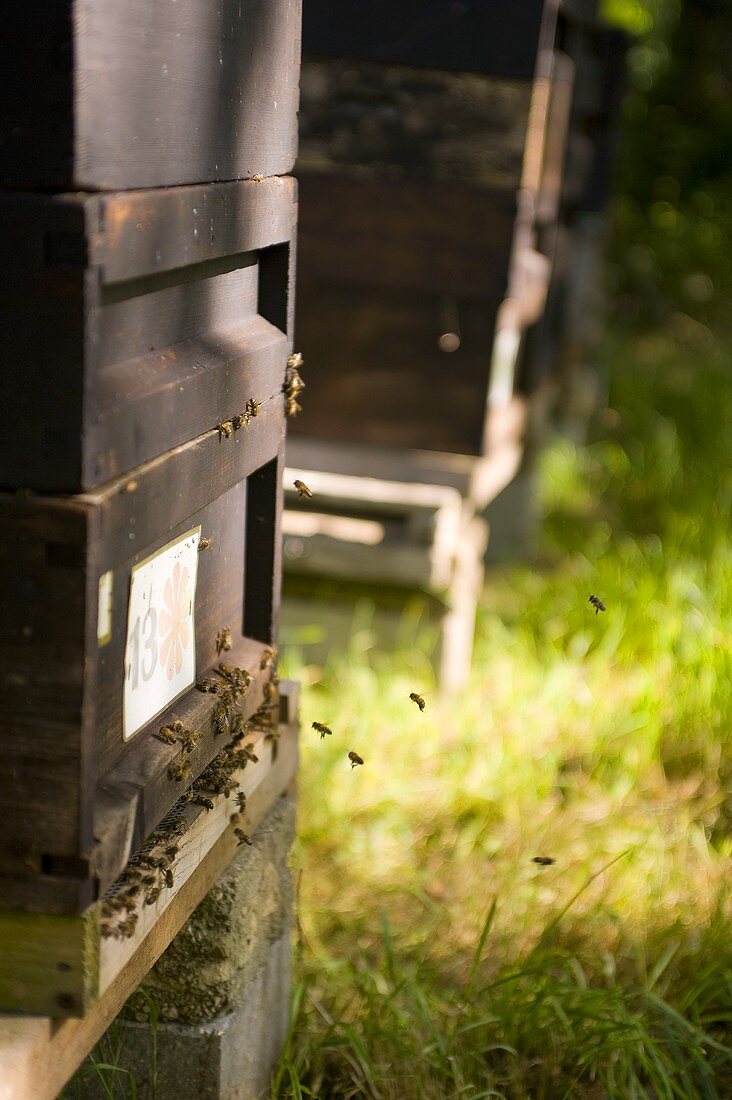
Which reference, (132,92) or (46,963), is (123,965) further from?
(132,92)

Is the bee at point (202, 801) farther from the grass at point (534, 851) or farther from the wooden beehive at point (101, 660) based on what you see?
the grass at point (534, 851)

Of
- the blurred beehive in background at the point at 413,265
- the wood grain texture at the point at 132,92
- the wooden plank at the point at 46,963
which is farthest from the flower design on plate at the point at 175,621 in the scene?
the blurred beehive in background at the point at 413,265

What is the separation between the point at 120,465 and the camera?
1212 mm

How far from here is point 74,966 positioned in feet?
4.12

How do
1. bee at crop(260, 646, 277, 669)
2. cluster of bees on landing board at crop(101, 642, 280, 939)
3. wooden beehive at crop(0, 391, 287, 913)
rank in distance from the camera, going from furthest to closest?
bee at crop(260, 646, 277, 669)
cluster of bees on landing board at crop(101, 642, 280, 939)
wooden beehive at crop(0, 391, 287, 913)

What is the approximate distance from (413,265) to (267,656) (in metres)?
2.00

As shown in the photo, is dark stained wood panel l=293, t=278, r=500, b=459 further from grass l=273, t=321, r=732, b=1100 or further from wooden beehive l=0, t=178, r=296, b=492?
wooden beehive l=0, t=178, r=296, b=492

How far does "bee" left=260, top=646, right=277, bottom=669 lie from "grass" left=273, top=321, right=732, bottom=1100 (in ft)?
1.67

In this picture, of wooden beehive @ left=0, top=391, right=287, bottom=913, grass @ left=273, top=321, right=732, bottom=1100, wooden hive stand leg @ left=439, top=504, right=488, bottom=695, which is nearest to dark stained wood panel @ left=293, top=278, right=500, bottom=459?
wooden hive stand leg @ left=439, top=504, right=488, bottom=695

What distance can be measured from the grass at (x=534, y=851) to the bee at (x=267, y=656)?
20.1 inches

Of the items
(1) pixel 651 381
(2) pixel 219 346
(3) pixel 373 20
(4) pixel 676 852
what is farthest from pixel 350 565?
(1) pixel 651 381

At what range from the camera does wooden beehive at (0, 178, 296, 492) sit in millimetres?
1096

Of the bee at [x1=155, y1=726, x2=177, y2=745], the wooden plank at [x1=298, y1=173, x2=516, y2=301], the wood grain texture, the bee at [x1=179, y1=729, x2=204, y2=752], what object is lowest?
the bee at [x1=179, y1=729, x2=204, y2=752]

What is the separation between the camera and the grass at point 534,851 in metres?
2.10
